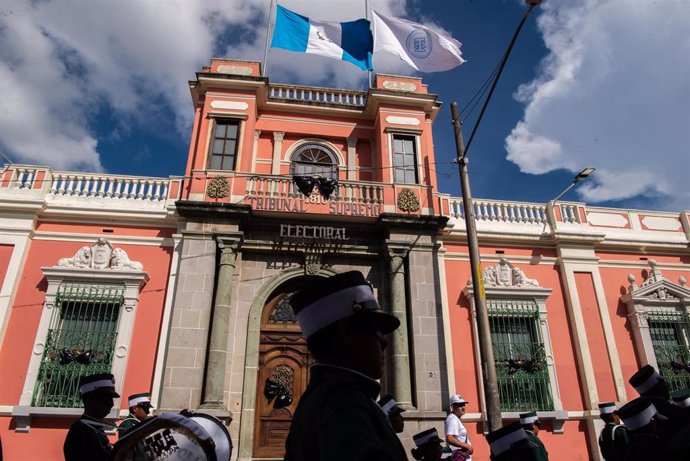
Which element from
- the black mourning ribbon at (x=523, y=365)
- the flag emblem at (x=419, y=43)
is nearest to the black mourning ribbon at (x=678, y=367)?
the black mourning ribbon at (x=523, y=365)

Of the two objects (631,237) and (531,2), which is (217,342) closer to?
(531,2)

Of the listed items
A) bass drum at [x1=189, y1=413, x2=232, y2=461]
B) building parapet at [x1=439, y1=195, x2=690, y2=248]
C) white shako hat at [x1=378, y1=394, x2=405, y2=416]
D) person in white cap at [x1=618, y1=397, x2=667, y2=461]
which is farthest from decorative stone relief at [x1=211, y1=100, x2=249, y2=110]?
bass drum at [x1=189, y1=413, x2=232, y2=461]

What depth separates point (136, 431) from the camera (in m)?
1.89

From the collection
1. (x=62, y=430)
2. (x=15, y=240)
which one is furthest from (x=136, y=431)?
(x=15, y=240)

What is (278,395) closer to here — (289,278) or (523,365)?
(289,278)

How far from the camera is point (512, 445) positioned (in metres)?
3.60

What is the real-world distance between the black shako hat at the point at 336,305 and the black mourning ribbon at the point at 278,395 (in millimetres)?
9055

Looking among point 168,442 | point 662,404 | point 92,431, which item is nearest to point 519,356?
point 662,404

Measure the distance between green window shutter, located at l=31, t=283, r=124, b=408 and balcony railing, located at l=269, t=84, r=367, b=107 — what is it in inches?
286

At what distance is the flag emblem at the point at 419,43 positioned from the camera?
1152 cm

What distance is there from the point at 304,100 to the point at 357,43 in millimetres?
2235

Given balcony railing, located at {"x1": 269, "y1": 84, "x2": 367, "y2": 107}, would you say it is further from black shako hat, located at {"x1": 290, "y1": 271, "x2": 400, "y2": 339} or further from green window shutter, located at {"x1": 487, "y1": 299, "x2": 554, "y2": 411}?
black shako hat, located at {"x1": 290, "y1": 271, "x2": 400, "y2": 339}

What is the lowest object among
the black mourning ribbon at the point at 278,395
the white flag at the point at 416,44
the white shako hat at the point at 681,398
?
the white shako hat at the point at 681,398

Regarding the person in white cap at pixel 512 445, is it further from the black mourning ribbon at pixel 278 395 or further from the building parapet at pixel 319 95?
the building parapet at pixel 319 95
